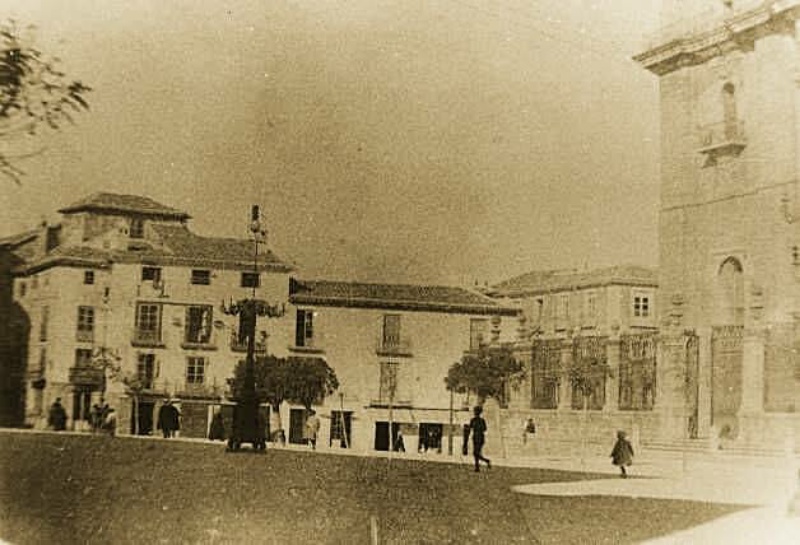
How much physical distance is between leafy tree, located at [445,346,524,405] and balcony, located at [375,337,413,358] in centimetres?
17

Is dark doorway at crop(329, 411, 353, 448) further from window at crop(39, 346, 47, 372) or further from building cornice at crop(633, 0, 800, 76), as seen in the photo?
building cornice at crop(633, 0, 800, 76)

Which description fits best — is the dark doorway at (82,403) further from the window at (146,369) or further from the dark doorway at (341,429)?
the dark doorway at (341,429)

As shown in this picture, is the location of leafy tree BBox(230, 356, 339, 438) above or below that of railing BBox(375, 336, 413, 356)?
below

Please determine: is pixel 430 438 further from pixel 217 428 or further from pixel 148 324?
pixel 148 324

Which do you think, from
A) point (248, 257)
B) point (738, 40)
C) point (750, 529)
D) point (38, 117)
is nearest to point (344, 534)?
point (248, 257)

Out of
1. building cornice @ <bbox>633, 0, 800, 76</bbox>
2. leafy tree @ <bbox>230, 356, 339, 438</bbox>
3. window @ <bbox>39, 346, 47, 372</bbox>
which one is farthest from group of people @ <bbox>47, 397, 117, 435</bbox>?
building cornice @ <bbox>633, 0, 800, 76</bbox>

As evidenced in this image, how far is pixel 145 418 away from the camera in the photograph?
4.12 m

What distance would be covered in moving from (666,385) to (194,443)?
66.0 inches

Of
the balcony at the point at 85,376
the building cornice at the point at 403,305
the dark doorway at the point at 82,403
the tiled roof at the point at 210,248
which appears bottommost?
the dark doorway at the point at 82,403

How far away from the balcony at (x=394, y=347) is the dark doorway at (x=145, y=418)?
83 cm

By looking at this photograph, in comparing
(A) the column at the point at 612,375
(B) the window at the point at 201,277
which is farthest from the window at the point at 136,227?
(A) the column at the point at 612,375

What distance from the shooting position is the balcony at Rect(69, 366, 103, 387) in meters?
4.10

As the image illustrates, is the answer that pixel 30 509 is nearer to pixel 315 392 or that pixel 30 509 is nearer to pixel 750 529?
pixel 315 392

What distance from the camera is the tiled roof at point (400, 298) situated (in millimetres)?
4094
